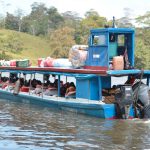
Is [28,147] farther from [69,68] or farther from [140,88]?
[69,68]

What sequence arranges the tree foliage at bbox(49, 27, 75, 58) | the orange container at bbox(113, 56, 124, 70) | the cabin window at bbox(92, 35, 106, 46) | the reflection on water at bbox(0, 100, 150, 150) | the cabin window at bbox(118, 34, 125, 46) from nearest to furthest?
the reflection on water at bbox(0, 100, 150, 150) → the orange container at bbox(113, 56, 124, 70) → the cabin window at bbox(92, 35, 106, 46) → the cabin window at bbox(118, 34, 125, 46) → the tree foliage at bbox(49, 27, 75, 58)

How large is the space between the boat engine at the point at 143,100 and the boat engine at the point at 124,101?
2.16 ft

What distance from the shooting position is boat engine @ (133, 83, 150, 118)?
1891 centimetres

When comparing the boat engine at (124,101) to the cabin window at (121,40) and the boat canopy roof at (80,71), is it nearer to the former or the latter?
the boat canopy roof at (80,71)

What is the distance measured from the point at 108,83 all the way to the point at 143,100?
2.25m

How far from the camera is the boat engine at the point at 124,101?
1845 centimetres

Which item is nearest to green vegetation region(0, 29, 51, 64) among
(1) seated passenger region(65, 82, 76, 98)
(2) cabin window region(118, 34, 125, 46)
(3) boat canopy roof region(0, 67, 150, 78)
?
(3) boat canopy roof region(0, 67, 150, 78)

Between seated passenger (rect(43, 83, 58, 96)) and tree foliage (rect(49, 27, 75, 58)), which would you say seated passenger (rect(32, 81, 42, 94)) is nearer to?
seated passenger (rect(43, 83, 58, 96))

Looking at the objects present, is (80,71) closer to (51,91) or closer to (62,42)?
(51,91)

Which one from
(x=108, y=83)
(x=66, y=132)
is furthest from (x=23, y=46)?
(x=66, y=132)

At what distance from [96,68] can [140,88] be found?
2044 millimetres

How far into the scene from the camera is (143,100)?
19.1 meters

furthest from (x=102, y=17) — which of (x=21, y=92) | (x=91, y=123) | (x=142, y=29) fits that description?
(x=91, y=123)

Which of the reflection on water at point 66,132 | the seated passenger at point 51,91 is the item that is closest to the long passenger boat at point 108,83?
the reflection on water at point 66,132
